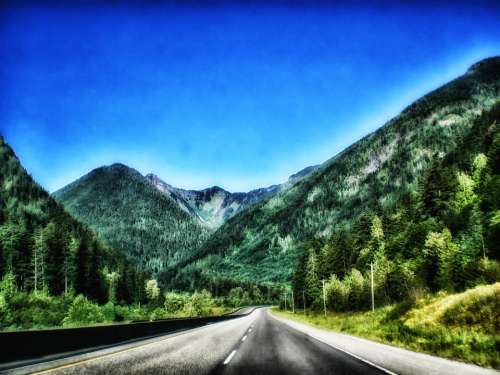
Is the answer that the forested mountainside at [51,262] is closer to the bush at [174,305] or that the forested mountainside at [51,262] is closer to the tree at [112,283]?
the tree at [112,283]

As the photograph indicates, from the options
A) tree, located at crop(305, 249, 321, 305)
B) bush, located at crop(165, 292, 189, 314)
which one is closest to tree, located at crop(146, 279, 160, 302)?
bush, located at crop(165, 292, 189, 314)

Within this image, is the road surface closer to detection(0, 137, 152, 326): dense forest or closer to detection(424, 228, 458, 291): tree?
detection(424, 228, 458, 291): tree

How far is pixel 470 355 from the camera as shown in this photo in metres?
13.0

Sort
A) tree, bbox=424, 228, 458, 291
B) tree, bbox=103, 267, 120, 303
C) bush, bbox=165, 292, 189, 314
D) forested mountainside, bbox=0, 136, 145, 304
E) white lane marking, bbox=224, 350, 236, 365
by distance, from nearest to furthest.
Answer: white lane marking, bbox=224, 350, 236, 365 → tree, bbox=424, 228, 458, 291 → forested mountainside, bbox=0, 136, 145, 304 → tree, bbox=103, 267, 120, 303 → bush, bbox=165, 292, 189, 314

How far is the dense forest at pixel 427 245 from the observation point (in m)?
49.2

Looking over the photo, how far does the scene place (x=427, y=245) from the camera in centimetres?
5459

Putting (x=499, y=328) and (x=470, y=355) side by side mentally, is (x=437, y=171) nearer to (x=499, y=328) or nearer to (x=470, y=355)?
(x=499, y=328)

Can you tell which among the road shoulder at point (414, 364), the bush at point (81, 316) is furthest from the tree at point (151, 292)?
the road shoulder at point (414, 364)

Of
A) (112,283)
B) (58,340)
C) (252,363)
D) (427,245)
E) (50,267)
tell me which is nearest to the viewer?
(252,363)

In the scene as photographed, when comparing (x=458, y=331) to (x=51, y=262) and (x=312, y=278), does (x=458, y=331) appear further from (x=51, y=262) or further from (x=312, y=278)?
(x=51, y=262)

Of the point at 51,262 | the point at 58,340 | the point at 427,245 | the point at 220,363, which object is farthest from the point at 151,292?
the point at 220,363

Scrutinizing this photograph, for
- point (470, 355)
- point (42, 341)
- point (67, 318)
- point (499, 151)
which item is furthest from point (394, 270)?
point (42, 341)

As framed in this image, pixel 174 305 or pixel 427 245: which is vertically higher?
pixel 427 245

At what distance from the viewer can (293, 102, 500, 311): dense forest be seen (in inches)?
1935
